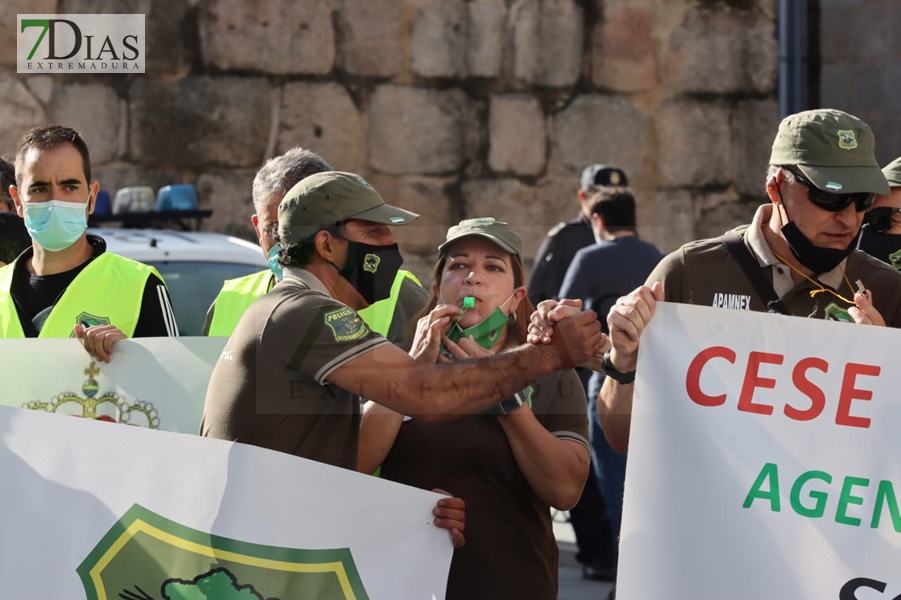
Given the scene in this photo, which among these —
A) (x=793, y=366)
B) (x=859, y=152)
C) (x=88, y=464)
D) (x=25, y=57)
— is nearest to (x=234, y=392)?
(x=88, y=464)

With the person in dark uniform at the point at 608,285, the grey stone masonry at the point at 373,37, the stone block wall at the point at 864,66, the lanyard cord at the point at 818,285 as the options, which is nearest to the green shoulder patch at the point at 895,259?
the lanyard cord at the point at 818,285

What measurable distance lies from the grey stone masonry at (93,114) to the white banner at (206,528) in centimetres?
428

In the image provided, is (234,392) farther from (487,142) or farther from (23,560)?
(487,142)

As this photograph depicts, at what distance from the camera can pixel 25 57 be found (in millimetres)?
7840

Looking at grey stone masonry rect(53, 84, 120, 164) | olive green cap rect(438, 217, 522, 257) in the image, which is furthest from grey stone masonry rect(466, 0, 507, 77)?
olive green cap rect(438, 217, 522, 257)

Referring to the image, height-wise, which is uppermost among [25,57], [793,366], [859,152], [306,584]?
[25,57]

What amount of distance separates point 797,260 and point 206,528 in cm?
162

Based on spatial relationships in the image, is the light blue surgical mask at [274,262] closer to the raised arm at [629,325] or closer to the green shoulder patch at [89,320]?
the green shoulder patch at [89,320]

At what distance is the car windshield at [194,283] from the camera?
6328mm

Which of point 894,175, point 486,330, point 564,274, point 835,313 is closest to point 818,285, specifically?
point 835,313

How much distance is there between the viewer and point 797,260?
391cm

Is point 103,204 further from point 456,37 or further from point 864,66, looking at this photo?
point 864,66

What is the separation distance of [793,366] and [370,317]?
4.65 feet

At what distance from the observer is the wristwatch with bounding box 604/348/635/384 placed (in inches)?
151
